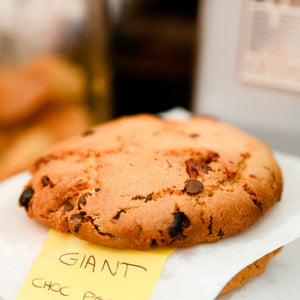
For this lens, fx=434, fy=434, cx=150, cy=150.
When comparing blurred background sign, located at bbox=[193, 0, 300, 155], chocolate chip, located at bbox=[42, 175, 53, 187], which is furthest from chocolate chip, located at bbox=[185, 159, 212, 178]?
blurred background sign, located at bbox=[193, 0, 300, 155]

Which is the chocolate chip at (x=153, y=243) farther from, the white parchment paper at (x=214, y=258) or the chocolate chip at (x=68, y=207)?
the chocolate chip at (x=68, y=207)

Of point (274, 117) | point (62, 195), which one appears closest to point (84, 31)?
point (274, 117)

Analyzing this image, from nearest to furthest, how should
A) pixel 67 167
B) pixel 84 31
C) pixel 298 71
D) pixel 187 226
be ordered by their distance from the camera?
pixel 187 226
pixel 67 167
pixel 298 71
pixel 84 31

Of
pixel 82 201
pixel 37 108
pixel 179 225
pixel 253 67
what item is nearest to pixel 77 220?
pixel 82 201

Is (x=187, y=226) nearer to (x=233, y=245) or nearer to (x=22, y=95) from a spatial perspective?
(x=233, y=245)

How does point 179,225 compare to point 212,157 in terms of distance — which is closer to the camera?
point 179,225

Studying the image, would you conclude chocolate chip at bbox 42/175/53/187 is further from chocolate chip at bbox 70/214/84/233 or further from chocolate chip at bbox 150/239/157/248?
chocolate chip at bbox 150/239/157/248

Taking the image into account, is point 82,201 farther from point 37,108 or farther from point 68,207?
point 37,108
